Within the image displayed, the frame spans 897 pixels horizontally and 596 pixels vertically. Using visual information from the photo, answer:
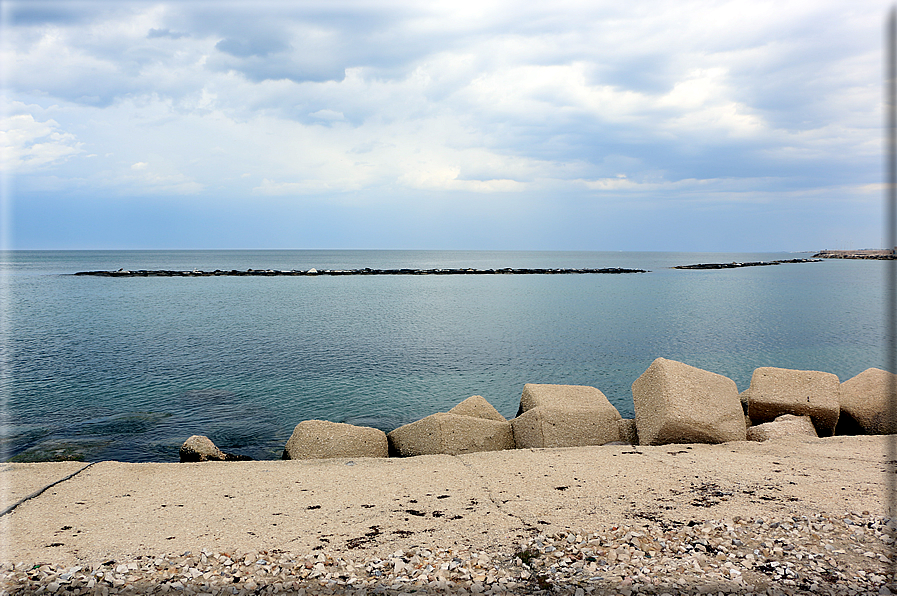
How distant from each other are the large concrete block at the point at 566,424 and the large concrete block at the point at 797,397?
320 centimetres

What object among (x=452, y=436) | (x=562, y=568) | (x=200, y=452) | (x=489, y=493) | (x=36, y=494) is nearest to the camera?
(x=562, y=568)

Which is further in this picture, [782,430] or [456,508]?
[782,430]

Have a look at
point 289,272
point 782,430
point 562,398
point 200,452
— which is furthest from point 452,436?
point 289,272

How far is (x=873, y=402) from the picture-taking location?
33.2ft

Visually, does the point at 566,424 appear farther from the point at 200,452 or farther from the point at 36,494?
the point at 36,494

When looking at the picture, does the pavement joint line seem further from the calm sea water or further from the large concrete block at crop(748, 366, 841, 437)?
the large concrete block at crop(748, 366, 841, 437)

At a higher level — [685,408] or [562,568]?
[685,408]

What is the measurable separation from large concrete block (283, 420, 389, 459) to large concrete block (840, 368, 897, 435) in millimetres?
9295

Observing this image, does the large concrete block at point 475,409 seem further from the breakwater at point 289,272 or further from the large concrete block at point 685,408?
the breakwater at point 289,272

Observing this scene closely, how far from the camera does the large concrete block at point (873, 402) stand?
9.76m

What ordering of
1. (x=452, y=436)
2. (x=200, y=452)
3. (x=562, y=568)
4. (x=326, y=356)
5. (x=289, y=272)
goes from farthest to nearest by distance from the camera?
(x=289, y=272), (x=326, y=356), (x=200, y=452), (x=452, y=436), (x=562, y=568)

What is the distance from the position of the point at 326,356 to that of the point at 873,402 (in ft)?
54.0

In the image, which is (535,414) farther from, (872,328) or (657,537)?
(872,328)

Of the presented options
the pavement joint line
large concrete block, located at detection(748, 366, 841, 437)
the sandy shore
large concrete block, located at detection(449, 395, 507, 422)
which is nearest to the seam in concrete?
the sandy shore
